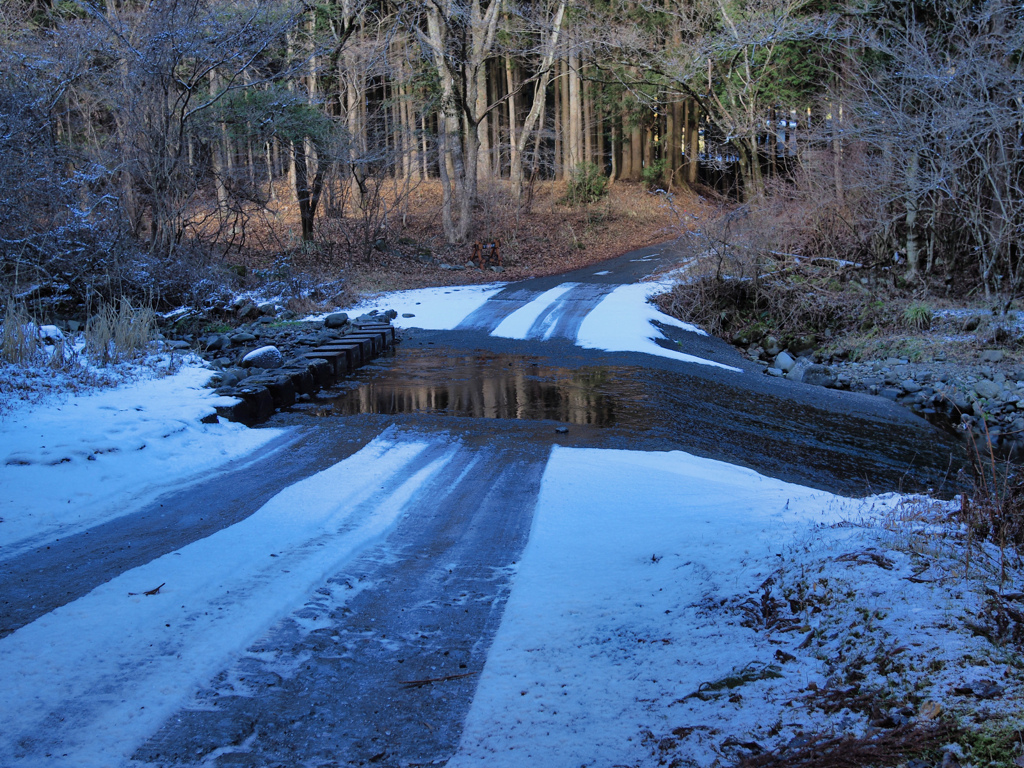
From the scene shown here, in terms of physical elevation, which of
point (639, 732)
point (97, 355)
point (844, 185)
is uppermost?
point (844, 185)

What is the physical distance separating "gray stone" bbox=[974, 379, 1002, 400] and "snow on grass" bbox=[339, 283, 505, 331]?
8.79m

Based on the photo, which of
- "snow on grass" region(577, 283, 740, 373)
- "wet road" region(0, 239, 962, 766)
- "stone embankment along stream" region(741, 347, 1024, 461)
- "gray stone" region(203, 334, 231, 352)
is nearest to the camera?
"wet road" region(0, 239, 962, 766)

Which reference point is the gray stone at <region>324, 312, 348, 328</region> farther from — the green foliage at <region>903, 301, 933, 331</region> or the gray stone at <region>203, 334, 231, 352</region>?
the green foliage at <region>903, 301, 933, 331</region>

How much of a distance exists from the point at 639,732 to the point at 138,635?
2322 mm

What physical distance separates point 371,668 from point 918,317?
13762 mm

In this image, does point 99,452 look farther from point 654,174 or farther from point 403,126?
point 654,174

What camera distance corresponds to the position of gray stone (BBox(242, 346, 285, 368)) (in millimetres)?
10177

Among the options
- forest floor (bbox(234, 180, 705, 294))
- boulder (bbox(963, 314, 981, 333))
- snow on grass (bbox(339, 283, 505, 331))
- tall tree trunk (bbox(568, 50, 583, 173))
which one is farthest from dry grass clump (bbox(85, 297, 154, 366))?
tall tree trunk (bbox(568, 50, 583, 173))

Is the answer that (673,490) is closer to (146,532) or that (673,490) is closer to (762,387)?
(146,532)

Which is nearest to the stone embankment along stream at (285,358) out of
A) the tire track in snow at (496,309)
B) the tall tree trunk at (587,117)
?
the tire track in snow at (496,309)

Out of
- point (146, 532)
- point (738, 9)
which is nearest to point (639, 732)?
point (146, 532)

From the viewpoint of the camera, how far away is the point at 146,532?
493 centimetres

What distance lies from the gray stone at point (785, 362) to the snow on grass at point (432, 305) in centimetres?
602

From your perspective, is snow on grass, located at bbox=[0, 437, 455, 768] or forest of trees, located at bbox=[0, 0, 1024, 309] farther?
forest of trees, located at bbox=[0, 0, 1024, 309]
